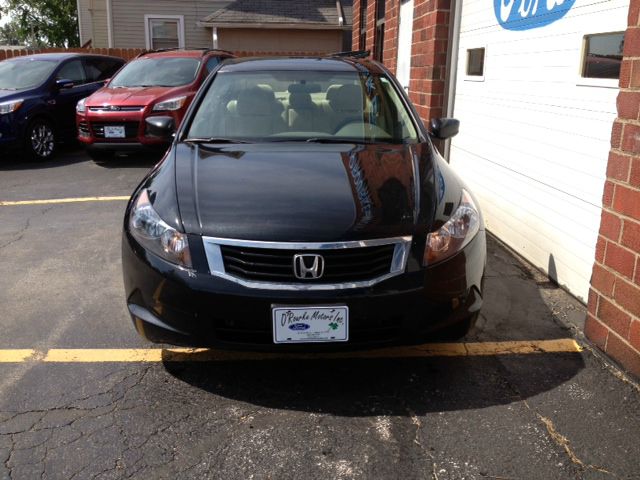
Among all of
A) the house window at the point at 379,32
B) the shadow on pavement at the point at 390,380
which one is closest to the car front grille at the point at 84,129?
the house window at the point at 379,32

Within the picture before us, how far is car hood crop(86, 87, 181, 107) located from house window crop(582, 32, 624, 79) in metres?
6.60

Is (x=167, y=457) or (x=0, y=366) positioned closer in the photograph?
(x=167, y=457)

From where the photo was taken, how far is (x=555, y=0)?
4527mm

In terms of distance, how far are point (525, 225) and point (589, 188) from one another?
1048 millimetres

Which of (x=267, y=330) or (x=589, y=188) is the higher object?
(x=589, y=188)

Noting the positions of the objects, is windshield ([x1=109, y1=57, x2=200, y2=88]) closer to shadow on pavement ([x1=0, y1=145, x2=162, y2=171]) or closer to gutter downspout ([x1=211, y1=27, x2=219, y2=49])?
shadow on pavement ([x1=0, y1=145, x2=162, y2=171])

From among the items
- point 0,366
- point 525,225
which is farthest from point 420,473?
point 525,225

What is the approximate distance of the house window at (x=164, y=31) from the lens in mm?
21516

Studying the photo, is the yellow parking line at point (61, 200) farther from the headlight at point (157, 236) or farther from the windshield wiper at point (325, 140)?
the headlight at point (157, 236)

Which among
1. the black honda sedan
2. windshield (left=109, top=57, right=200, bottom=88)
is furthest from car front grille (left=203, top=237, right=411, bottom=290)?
windshield (left=109, top=57, right=200, bottom=88)

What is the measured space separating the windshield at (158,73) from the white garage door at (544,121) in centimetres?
516

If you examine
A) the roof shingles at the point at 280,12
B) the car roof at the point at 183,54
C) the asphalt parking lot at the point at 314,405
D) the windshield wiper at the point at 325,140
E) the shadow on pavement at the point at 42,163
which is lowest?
the asphalt parking lot at the point at 314,405

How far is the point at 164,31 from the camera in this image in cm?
2177

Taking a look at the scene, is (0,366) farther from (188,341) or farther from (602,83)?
(602,83)
